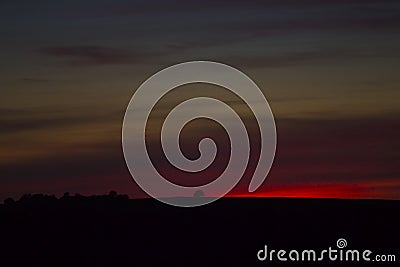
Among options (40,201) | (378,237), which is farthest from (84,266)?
(40,201)

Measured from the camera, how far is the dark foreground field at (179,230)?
47.7 metres

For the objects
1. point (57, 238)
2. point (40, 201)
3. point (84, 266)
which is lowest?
point (84, 266)

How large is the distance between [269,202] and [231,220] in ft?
31.1

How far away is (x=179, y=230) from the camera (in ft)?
178

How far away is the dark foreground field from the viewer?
47.7 meters

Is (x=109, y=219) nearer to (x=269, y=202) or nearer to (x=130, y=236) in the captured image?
(x=130, y=236)

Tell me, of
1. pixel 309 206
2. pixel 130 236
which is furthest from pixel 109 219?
pixel 309 206

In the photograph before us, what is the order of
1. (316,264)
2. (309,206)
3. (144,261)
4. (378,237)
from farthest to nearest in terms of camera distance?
1. (309,206)
2. (378,237)
3. (144,261)
4. (316,264)

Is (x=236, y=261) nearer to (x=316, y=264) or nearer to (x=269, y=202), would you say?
(x=316, y=264)

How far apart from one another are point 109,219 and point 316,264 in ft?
49.9

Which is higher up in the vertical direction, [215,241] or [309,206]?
[309,206]

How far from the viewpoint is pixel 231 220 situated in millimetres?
56625

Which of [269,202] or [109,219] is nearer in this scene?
[109,219]

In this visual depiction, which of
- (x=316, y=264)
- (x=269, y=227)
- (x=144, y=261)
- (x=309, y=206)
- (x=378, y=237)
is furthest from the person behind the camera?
(x=309, y=206)
